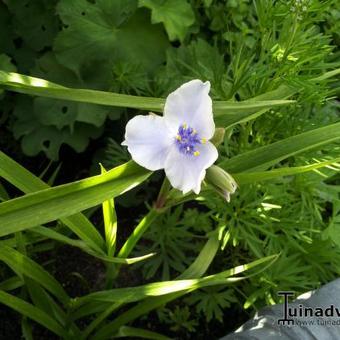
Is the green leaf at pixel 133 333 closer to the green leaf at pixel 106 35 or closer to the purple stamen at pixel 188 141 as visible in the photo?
the purple stamen at pixel 188 141

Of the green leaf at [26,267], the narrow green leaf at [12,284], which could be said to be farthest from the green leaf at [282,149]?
the narrow green leaf at [12,284]

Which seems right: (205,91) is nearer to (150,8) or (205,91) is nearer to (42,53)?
(150,8)

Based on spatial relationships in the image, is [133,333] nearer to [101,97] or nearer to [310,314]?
[310,314]

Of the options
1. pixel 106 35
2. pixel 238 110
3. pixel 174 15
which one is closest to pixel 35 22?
pixel 106 35

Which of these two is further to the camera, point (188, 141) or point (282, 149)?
point (282, 149)

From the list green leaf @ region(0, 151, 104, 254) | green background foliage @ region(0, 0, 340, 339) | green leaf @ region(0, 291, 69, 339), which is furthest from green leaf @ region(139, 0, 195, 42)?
green leaf @ region(0, 291, 69, 339)
